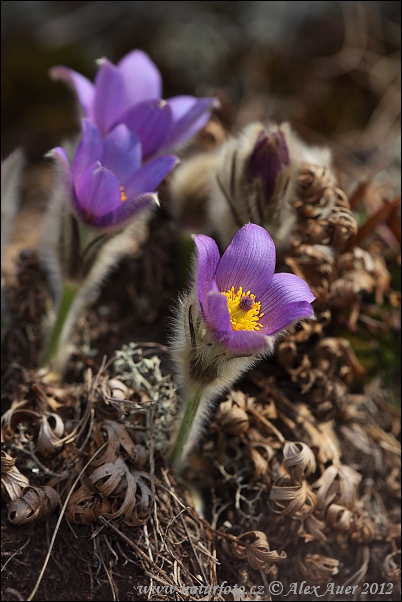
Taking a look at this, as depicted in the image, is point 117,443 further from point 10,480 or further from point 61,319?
point 61,319

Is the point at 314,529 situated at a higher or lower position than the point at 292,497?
lower

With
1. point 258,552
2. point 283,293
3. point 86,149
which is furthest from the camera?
point 86,149

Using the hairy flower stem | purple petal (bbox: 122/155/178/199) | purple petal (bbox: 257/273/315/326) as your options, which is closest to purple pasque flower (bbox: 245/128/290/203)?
purple petal (bbox: 122/155/178/199)

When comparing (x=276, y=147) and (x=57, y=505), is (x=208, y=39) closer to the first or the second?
(x=276, y=147)

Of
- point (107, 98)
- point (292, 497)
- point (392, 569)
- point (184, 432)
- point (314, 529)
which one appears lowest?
point (392, 569)

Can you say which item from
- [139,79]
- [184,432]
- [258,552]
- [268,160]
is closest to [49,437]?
[184,432]

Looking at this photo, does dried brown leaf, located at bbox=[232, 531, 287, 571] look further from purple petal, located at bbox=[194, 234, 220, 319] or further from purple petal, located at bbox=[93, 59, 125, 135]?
purple petal, located at bbox=[93, 59, 125, 135]

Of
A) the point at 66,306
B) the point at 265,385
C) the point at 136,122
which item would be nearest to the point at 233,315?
the point at 265,385
